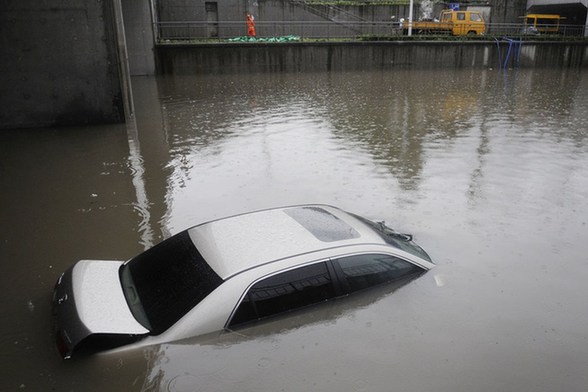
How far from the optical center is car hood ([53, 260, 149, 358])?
410 centimetres

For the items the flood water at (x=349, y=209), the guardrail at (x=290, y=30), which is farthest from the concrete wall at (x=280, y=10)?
the flood water at (x=349, y=209)

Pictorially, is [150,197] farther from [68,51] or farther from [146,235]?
[68,51]

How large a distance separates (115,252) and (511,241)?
214 inches

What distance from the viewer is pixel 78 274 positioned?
4.88 meters

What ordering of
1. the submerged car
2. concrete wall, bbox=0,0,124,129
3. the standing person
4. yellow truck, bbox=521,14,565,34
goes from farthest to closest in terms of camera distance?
1. yellow truck, bbox=521,14,565,34
2. the standing person
3. concrete wall, bbox=0,0,124,129
4. the submerged car

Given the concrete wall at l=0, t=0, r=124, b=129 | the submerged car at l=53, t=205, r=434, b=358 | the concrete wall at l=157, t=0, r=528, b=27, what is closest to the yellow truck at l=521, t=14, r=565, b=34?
the concrete wall at l=157, t=0, r=528, b=27

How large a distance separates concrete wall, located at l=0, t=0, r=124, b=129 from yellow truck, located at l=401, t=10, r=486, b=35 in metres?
26.6

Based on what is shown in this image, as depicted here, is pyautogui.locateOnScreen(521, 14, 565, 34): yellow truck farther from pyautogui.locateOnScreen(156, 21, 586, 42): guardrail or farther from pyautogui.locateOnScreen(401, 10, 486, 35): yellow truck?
pyautogui.locateOnScreen(401, 10, 486, 35): yellow truck

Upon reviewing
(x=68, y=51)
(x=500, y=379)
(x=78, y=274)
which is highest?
(x=68, y=51)

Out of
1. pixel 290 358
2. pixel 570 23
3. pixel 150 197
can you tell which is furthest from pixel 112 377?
pixel 570 23

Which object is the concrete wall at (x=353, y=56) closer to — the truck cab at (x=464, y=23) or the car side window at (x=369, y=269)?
the truck cab at (x=464, y=23)

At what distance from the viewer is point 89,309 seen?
14.0 ft

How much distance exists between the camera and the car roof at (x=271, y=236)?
4441 millimetres

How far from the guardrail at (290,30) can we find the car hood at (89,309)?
30.3m
